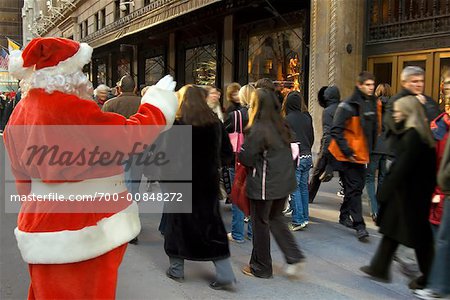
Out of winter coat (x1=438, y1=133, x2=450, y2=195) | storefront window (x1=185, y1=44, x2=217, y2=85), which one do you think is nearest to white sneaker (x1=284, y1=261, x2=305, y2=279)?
winter coat (x1=438, y1=133, x2=450, y2=195)

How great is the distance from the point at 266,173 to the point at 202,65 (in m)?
15.1

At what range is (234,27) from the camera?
16328mm

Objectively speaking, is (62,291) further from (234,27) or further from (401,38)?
(234,27)

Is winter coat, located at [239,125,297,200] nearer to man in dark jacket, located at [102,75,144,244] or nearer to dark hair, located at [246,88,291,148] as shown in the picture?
dark hair, located at [246,88,291,148]

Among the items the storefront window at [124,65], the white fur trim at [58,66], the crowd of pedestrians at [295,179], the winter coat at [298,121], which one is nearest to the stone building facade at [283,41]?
the storefront window at [124,65]

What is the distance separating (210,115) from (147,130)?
1773mm

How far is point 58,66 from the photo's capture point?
245 cm

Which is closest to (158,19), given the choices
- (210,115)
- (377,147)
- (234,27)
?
(234,27)

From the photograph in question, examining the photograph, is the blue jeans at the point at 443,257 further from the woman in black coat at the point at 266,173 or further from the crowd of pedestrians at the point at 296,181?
the woman in black coat at the point at 266,173

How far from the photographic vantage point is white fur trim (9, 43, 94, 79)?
244 cm

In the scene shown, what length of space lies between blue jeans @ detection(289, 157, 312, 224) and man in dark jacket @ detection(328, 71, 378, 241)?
63cm

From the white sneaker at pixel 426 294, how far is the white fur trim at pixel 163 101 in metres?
2.76

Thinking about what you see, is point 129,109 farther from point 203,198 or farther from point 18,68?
point 18,68
